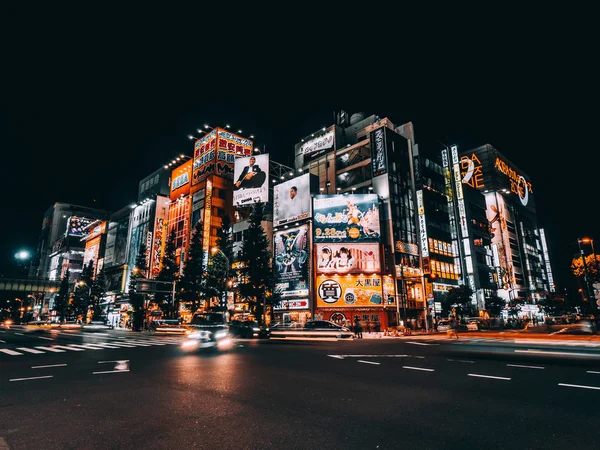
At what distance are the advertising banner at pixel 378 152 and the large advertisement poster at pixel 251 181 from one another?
57.7 feet

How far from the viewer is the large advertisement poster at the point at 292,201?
1933 inches

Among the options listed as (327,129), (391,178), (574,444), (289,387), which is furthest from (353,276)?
(574,444)

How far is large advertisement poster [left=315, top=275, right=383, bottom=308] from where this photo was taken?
145ft

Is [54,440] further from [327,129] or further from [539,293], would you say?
[539,293]

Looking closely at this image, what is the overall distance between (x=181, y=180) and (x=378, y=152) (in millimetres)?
43237

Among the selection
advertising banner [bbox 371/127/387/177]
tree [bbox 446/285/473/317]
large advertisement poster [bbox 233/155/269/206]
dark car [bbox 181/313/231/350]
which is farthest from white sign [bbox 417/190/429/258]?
dark car [bbox 181/313/231/350]

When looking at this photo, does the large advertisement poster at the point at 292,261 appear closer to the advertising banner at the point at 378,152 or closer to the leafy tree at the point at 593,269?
Answer: the advertising banner at the point at 378,152

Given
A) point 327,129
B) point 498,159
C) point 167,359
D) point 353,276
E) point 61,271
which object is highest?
point 498,159

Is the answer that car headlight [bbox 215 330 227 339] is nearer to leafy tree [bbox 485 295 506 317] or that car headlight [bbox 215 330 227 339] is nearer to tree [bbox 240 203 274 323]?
tree [bbox 240 203 274 323]

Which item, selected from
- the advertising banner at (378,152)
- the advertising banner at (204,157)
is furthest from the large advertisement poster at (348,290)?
the advertising banner at (204,157)

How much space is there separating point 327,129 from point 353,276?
113 feet

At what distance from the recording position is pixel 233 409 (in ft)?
18.0

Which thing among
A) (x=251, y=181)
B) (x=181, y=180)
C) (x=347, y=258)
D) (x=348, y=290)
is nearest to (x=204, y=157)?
(x=181, y=180)

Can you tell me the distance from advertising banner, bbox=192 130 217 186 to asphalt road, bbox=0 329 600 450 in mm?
61420
